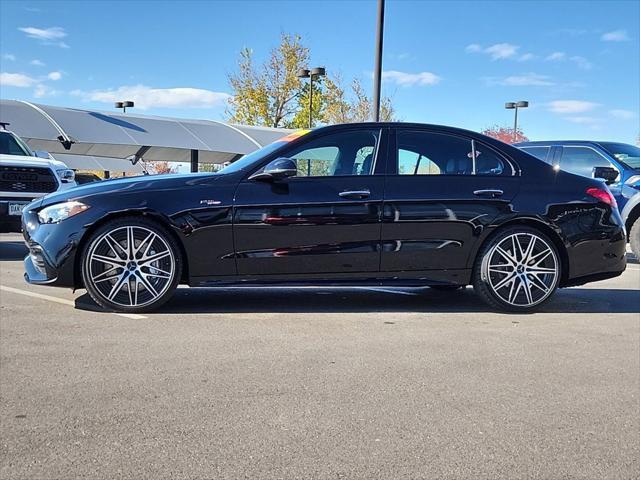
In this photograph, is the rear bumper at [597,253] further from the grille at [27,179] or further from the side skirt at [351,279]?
the grille at [27,179]

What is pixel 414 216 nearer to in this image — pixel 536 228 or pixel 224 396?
pixel 536 228

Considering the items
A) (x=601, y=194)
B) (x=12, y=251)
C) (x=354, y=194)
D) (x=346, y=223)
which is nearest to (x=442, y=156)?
(x=354, y=194)

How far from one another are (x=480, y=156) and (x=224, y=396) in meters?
3.26

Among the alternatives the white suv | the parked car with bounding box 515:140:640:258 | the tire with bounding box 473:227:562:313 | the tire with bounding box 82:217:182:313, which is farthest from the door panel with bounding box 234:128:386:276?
the parked car with bounding box 515:140:640:258

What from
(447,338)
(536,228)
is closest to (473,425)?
(447,338)

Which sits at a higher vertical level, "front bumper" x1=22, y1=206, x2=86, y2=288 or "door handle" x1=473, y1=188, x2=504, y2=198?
"door handle" x1=473, y1=188, x2=504, y2=198

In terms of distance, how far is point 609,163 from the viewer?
9.46m

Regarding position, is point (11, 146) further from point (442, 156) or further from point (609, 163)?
point (609, 163)

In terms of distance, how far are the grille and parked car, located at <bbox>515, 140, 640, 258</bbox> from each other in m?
7.46

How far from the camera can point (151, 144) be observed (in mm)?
28375

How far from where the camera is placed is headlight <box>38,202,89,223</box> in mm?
4801

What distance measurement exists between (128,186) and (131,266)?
64cm

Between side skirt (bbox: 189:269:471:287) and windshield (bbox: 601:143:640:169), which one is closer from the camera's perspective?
side skirt (bbox: 189:269:471:287)

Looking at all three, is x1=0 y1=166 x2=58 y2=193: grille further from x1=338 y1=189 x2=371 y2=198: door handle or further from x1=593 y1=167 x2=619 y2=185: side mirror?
x1=593 y1=167 x2=619 y2=185: side mirror
